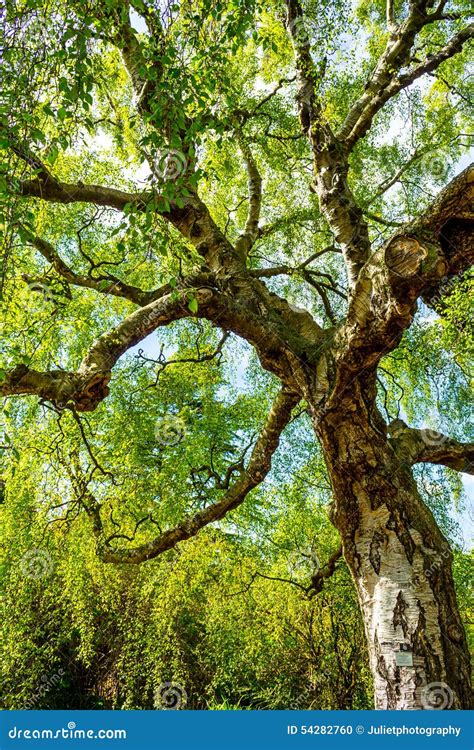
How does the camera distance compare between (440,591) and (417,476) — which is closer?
(440,591)

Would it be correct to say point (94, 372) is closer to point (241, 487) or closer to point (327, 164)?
point (241, 487)

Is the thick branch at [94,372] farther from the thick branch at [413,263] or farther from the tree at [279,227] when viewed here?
the thick branch at [413,263]

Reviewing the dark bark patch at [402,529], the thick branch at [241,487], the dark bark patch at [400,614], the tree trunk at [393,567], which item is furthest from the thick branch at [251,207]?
the dark bark patch at [400,614]

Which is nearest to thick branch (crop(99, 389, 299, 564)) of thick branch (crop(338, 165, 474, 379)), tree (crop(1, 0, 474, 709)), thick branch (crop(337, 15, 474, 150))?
tree (crop(1, 0, 474, 709))

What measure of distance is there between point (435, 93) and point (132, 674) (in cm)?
727

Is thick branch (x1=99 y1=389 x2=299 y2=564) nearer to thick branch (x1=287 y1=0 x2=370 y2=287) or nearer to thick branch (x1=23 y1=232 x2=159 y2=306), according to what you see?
thick branch (x1=287 y1=0 x2=370 y2=287)

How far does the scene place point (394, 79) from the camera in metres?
4.86

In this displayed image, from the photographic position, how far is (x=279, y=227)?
5953mm

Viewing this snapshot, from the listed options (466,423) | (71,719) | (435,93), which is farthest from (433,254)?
(435,93)

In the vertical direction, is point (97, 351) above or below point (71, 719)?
above

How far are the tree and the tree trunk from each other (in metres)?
0.01

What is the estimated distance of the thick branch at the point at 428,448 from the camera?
157 inches

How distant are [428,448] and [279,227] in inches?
110

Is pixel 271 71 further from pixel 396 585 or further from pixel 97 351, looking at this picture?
pixel 396 585
